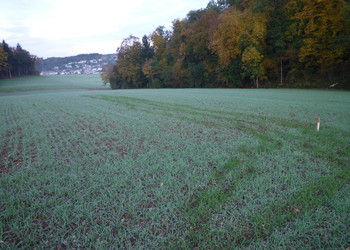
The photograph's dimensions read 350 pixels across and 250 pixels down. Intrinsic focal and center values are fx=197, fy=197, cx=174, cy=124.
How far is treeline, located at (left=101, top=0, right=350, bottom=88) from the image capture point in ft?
70.0

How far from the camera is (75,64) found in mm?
149750

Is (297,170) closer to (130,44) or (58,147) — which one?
(58,147)

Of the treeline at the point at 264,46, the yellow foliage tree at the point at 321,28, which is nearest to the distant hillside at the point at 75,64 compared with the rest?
the treeline at the point at 264,46

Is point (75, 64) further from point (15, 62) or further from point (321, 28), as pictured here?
point (321, 28)

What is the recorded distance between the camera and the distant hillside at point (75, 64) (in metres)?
130

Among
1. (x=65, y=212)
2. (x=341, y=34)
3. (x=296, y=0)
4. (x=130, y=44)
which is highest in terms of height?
(x=130, y=44)

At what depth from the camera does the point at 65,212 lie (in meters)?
2.59

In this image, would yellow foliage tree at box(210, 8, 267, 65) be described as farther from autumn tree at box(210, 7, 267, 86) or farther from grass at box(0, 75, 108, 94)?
grass at box(0, 75, 108, 94)

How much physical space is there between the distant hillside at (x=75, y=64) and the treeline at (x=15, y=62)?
154 feet

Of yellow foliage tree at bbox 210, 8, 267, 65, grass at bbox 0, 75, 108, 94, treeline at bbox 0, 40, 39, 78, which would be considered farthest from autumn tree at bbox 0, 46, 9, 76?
yellow foliage tree at bbox 210, 8, 267, 65

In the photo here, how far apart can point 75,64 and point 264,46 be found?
505ft

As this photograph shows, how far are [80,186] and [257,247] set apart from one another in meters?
2.68

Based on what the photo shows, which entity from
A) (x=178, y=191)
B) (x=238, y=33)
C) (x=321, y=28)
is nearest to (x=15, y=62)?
(x=238, y=33)

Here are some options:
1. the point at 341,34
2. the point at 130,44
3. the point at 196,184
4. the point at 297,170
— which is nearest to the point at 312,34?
the point at 341,34
